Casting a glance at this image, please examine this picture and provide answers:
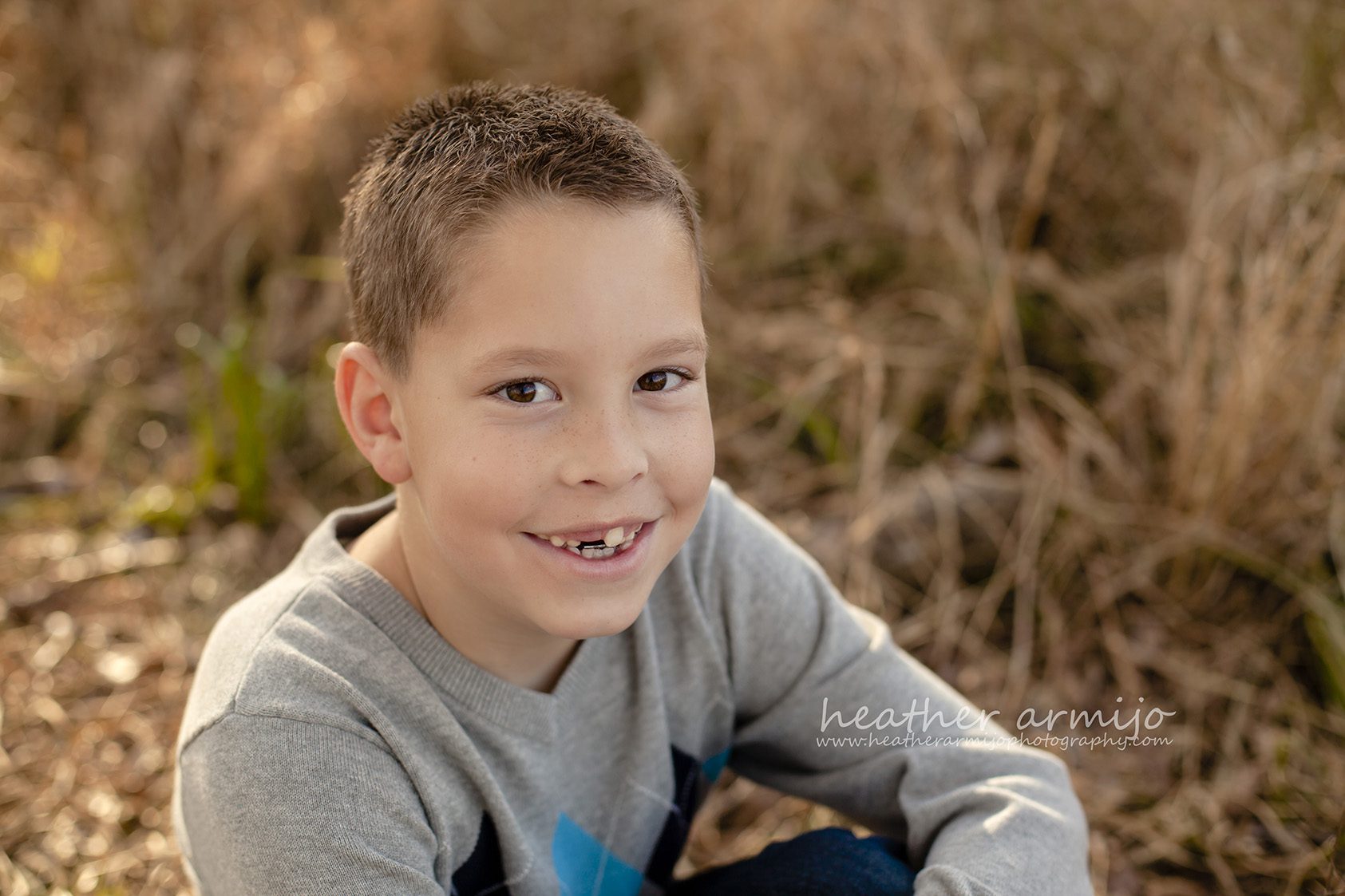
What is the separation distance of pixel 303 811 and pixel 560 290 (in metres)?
0.59

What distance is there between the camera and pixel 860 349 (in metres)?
2.52

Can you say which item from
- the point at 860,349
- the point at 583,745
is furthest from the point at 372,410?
the point at 860,349

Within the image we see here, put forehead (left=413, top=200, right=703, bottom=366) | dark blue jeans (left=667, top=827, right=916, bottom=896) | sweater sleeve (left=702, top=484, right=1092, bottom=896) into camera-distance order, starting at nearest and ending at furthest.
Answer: forehead (left=413, top=200, right=703, bottom=366), dark blue jeans (left=667, top=827, right=916, bottom=896), sweater sleeve (left=702, top=484, right=1092, bottom=896)

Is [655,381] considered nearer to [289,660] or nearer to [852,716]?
[289,660]

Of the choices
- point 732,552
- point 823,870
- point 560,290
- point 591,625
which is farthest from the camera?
point 732,552

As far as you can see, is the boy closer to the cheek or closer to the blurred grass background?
the cheek

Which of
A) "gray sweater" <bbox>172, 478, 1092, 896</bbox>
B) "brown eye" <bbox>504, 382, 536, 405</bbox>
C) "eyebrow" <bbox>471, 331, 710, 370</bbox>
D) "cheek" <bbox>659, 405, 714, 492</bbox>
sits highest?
"eyebrow" <bbox>471, 331, 710, 370</bbox>

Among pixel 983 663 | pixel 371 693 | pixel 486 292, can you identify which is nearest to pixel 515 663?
pixel 371 693

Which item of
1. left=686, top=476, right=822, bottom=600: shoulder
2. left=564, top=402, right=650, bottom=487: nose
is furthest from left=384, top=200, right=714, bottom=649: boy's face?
left=686, top=476, right=822, bottom=600: shoulder

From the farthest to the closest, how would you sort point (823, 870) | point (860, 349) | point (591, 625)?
point (860, 349)
point (823, 870)
point (591, 625)

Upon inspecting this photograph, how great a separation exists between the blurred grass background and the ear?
1.01 metres

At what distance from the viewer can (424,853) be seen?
Result: 122 cm

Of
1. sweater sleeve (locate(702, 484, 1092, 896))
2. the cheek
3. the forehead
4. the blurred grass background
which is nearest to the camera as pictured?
the forehead

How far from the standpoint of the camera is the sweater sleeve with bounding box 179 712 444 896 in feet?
3.75
